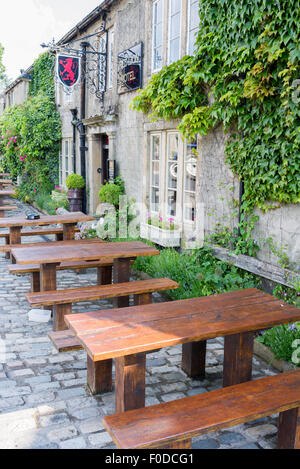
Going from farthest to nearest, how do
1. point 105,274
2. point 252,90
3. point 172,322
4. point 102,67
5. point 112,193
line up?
point 102,67 < point 112,193 < point 105,274 < point 252,90 < point 172,322

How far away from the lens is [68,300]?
181 inches

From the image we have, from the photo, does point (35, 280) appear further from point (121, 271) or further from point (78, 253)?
point (121, 271)

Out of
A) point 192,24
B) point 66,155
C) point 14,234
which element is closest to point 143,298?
point 14,234

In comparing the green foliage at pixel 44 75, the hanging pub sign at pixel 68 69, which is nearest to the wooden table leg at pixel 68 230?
the hanging pub sign at pixel 68 69

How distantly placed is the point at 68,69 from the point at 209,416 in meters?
9.82

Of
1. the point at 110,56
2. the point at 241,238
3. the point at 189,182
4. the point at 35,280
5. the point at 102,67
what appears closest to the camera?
the point at 241,238

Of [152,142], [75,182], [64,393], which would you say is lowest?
[64,393]

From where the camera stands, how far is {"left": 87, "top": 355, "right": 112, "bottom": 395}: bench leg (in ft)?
12.0

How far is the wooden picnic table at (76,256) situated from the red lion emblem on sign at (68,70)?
20.7ft

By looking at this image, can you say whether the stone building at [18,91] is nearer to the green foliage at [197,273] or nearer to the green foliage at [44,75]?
the green foliage at [44,75]

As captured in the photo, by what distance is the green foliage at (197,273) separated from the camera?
18.5 feet

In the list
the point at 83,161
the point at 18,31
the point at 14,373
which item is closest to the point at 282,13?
the point at 14,373

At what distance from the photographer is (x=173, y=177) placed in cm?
780

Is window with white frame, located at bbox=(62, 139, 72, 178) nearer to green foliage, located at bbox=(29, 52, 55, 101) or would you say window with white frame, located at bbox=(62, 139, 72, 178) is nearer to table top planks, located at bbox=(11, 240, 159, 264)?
→ green foliage, located at bbox=(29, 52, 55, 101)
